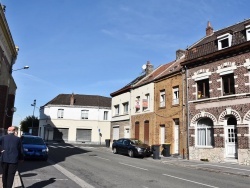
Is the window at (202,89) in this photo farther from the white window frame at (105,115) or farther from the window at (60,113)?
the window at (60,113)

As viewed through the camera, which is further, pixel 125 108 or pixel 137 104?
pixel 125 108

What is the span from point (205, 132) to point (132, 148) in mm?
6145

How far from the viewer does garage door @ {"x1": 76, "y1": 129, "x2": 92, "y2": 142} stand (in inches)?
2132

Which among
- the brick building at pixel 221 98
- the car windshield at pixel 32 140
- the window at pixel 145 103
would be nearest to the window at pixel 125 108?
the window at pixel 145 103

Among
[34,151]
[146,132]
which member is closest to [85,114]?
[146,132]

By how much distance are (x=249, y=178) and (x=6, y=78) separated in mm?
22622

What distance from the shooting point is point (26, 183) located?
9219 millimetres

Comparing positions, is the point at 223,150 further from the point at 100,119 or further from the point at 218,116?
the point at 100,119

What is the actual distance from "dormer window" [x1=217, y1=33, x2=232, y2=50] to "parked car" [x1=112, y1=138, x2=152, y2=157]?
10.1m

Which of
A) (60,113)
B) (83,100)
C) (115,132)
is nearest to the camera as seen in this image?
(115,132)

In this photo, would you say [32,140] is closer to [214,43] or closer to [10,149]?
[10,149]

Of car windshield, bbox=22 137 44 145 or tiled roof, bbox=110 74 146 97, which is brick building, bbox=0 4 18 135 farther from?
tiled roof, bbox=110 74 146 97

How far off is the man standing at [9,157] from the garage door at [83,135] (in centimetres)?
4753

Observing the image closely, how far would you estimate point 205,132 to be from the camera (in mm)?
21188
